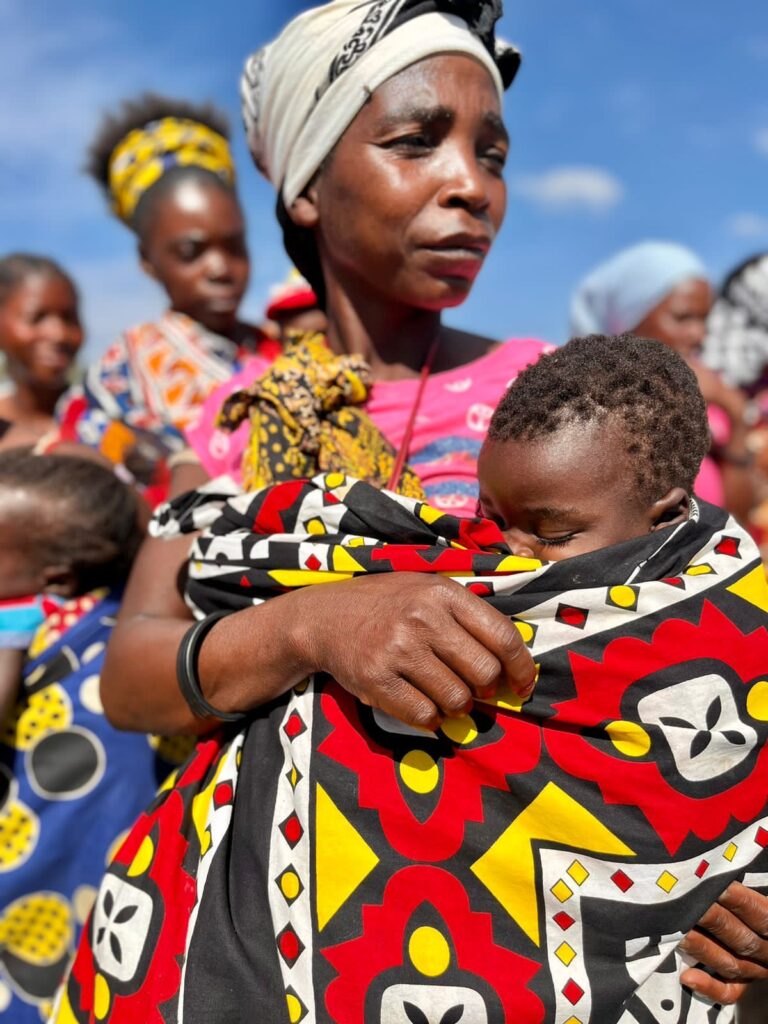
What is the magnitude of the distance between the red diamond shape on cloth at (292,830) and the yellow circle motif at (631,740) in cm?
45

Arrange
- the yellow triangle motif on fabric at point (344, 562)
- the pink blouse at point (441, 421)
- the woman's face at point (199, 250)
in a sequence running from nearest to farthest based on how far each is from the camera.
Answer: the yellow triangle motif on fabric at point (344, 562) → the pink blouse at point (441, 421) → the woman's face at point (199, 250)

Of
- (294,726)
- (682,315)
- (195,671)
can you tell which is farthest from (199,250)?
(294,726)

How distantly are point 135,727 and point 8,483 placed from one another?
0.85 meters

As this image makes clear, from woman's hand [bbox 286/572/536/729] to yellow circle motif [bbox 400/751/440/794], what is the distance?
0.07 m

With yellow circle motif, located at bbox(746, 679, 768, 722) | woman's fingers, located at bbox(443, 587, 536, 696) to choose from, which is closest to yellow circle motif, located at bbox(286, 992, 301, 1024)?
woman's fingers, located at bbox(443, 587, 536, 696)

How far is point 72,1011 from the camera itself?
1665 millimetres

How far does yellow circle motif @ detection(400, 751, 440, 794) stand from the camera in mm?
1333

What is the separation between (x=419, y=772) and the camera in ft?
4.40

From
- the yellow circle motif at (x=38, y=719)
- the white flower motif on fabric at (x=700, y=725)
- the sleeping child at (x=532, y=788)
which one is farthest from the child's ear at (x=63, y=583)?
the white flower motif on fabric at (x=700, y=725)

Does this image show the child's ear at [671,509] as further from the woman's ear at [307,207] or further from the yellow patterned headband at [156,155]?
the yellow patterned headband at [156,155]

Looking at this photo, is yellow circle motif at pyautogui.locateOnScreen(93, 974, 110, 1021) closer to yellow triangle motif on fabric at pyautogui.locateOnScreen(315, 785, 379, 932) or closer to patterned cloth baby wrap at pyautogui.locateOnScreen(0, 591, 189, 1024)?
yellow triangle motif on fabric at pyautogui.locateOnScreen(315, 785, 379, 932)

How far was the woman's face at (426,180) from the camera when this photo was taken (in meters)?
1.89

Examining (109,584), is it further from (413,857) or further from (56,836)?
(413,857)

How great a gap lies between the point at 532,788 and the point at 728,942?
39cm
